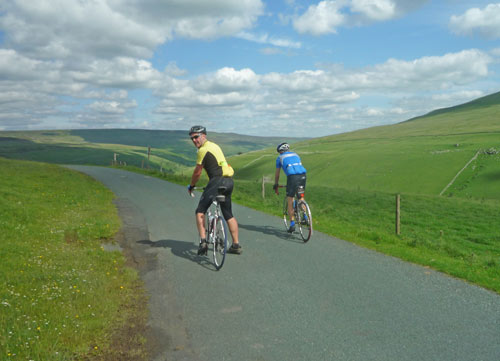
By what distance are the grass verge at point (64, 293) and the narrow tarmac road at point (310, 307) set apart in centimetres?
45

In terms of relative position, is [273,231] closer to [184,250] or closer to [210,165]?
[184,250]

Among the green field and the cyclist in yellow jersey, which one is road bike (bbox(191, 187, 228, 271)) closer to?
the cyclist in yellow jersey

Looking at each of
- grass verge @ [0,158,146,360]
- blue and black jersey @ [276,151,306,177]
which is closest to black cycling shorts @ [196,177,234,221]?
grass verge @ [0,158,146,360]

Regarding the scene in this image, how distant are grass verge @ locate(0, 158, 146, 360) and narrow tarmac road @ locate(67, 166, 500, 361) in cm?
45

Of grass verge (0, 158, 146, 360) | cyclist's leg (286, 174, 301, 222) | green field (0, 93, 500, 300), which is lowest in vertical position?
green field (0, 93, 500, 300)

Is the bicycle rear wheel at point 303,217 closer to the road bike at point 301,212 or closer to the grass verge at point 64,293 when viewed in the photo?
the road bike at point 301,212

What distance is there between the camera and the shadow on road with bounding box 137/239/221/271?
8.31 metres

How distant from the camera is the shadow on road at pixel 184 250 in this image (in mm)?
8312

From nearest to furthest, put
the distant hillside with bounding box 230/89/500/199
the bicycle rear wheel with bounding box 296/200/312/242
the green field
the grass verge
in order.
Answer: the grass verge
the bicycle rear wheel with bounding box 296/200/312/242
the green field
the distant hillside with bounding box 230/89/500/199

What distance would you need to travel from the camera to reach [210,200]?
7910 mm

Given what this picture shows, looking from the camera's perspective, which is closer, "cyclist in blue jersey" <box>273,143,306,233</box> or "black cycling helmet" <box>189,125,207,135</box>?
"black cycling helmet" <box>189,125,207,135</box>

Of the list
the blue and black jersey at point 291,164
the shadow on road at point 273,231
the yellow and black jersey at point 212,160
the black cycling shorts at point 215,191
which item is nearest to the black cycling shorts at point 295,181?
the blue and black jersey at point 291,164

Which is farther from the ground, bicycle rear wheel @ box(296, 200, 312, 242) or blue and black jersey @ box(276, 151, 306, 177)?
blue and black jersey @ box(276, 151, 306, 177)

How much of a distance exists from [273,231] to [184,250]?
336cm
